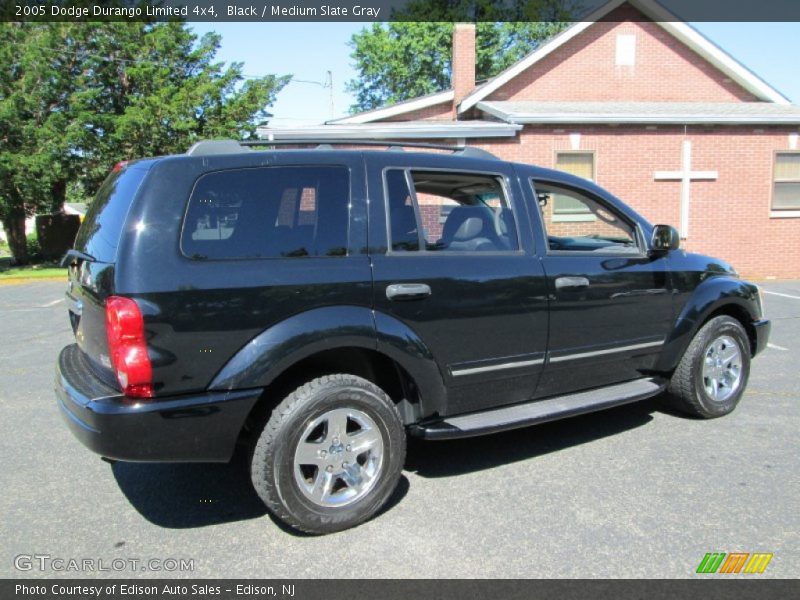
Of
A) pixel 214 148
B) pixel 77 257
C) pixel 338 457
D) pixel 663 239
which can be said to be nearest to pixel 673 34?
pixel 663 239

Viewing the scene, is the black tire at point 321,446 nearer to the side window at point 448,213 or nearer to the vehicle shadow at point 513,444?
the vehicle shadow at point 513,444

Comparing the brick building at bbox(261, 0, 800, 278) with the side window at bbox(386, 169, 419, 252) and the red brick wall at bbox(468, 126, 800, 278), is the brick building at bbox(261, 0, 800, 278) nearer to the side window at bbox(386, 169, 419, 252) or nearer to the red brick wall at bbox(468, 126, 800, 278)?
the red brick wall at bbox(468, 126, 800, 278)

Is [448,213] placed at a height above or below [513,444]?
above

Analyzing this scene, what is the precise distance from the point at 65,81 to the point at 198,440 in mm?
18945

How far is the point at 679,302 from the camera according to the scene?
445 centimetres

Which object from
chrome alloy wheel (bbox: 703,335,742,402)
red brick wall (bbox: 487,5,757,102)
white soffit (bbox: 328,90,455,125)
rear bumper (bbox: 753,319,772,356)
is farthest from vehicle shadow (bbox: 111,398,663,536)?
red brick wall (bbox: 487,5,757,102)

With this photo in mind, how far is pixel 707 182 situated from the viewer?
13625 millimetres

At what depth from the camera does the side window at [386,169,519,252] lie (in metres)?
3.48

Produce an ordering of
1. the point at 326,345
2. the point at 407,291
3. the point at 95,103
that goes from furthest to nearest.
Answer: the point at 95,103 < the point at 407,291 < the point at 326,345

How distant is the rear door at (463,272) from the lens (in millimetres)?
3371

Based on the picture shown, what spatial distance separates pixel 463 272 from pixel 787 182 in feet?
44.3

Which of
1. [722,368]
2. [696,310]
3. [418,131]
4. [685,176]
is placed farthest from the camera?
[685,176]
